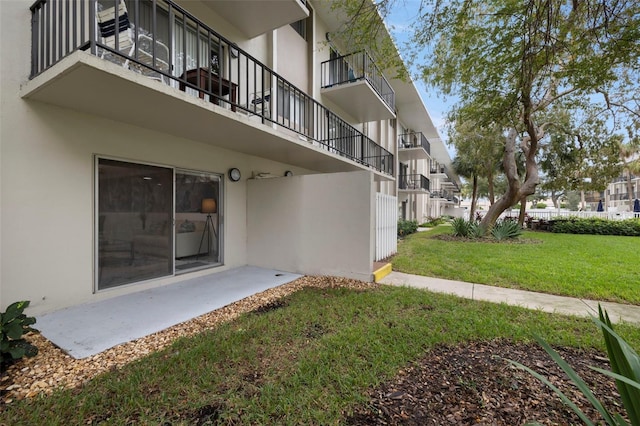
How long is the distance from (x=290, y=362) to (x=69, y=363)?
2209mm

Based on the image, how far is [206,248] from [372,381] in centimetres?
488

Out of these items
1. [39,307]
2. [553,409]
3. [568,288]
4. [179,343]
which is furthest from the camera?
[568,288]

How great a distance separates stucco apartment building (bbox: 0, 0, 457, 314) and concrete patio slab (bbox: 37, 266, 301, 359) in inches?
12.4

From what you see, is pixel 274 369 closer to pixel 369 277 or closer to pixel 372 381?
pixel 372 381

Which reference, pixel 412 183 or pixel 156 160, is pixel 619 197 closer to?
pixel 412 183

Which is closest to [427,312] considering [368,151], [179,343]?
[179,343]

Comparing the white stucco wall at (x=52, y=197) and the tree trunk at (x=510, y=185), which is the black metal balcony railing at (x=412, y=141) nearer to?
the tree trunk at (x=510, y=185)

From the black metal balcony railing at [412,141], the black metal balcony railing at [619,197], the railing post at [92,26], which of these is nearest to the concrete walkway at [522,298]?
the railing post at [92,26]

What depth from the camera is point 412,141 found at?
2047 centimetres

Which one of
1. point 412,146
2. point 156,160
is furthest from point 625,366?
point 412,146

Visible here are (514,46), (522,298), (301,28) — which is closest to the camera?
(514,46)

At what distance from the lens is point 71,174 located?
13.1 feet

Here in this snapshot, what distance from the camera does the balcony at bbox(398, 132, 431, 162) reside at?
62.0ft

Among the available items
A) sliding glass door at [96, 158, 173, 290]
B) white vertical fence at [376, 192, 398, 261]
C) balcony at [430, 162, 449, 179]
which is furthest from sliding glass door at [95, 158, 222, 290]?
balcony at [430, 162, 449, 179]
